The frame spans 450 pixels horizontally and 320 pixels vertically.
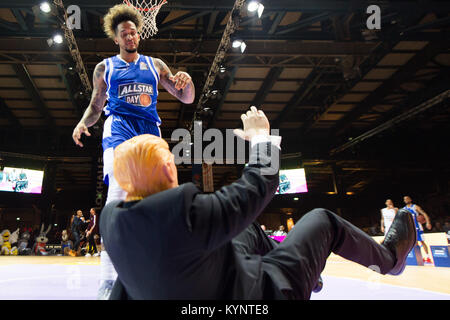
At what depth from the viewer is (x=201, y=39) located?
26.9 feet

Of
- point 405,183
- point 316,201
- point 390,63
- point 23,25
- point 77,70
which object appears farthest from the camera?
point 405,183

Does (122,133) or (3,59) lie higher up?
(3,59)

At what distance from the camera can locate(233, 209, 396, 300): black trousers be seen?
112 cm

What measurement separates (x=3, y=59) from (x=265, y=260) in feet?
33.5

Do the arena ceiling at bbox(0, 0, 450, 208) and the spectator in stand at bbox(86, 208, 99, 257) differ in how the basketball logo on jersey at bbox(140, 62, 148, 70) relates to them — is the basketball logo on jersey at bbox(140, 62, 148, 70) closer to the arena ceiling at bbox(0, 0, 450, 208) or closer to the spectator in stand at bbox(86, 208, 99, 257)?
the arena ceiling at bbox(0, 0, 450, 208)

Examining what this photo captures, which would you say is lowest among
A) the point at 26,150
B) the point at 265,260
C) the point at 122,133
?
the point at 265,260

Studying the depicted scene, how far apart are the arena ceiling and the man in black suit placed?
654 centimetres

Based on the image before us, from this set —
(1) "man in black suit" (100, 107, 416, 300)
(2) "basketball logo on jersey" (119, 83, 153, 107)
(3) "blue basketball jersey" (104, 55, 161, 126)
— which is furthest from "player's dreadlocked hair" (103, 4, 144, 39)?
(1) "man in black suit" (100, 107, 416, 300)

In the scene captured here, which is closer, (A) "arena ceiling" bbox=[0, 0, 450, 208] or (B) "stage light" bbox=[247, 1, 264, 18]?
(B) "stage light" bbox=[247, 1, 264, 18]

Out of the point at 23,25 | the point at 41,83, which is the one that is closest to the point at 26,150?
the point at 41,83

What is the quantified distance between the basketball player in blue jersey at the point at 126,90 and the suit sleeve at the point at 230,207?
116 centimetres

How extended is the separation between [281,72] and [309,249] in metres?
9.79
